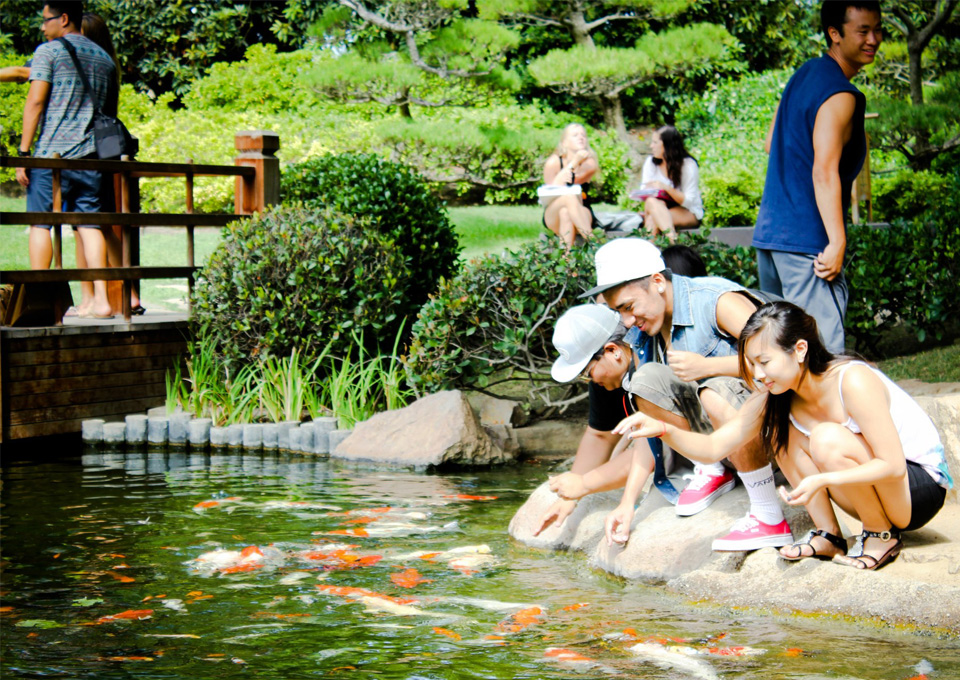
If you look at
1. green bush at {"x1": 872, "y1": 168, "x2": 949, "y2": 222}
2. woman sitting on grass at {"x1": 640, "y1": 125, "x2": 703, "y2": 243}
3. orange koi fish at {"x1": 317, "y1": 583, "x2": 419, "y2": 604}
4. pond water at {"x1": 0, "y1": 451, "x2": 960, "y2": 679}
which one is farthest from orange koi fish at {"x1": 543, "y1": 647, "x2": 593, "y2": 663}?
green bush at {"x1": 872, "y1": 168, "x2": 949, "y2": 222}

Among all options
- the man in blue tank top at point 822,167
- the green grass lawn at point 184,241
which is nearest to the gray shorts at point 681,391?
the man in blue tank top at point 822,167

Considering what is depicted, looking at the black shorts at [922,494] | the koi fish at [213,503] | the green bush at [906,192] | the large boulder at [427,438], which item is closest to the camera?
the black shorts at [922,494]

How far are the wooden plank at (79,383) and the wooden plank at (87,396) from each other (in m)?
0.02

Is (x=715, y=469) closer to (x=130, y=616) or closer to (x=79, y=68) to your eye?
(x=130, y=616)

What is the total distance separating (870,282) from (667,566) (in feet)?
14.6

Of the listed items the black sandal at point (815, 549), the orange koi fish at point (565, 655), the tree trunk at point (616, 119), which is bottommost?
the orange koi fish at point (565, 655)

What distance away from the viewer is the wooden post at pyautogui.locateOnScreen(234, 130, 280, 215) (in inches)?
357

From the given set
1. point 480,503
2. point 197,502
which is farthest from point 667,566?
point 197,502

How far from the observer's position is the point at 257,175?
9094mm

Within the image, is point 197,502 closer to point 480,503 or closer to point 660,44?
point 480,503

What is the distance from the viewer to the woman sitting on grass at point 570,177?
29.0ft

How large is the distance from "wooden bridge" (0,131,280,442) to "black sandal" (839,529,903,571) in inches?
218

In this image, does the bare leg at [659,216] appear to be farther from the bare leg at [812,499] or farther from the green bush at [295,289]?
the bare leg at [812,499]

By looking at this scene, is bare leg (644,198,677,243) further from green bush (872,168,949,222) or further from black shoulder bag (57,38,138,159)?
green bush (872,168,949,222)
